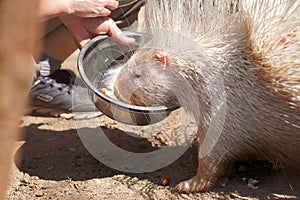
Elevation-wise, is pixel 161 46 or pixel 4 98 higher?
pixel 4 98

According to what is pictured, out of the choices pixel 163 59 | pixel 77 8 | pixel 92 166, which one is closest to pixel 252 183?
pixel 163 59

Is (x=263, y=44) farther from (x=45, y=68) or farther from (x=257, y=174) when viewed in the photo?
(x=45, y=68)

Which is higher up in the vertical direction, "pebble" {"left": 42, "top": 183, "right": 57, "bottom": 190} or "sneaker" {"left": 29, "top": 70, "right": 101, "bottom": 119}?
"sneaker" {"left": 29, "top": 70, "right": 101, "bottom": 119}

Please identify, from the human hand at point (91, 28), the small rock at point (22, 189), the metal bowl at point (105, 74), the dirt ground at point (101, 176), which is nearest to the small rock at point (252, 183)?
the dirt ground at point (101, 176)

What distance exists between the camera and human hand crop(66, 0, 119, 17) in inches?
88.4

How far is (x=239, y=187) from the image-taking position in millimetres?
2000

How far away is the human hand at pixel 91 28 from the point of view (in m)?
2.30

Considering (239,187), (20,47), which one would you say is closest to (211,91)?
(239,187)

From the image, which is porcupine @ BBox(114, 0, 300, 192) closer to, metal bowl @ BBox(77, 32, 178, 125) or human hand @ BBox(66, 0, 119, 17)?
metal bowl @ BBox(77, 32, 178, 125)

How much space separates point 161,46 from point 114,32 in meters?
0.33

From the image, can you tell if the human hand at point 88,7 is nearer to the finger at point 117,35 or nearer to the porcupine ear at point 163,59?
the finger at point 117,35

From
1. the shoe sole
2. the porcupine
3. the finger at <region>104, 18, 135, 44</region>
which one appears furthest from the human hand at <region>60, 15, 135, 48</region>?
the shoe sole

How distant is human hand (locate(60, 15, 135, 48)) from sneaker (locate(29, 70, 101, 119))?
484 millimetres

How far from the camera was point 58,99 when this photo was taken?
2896mm
